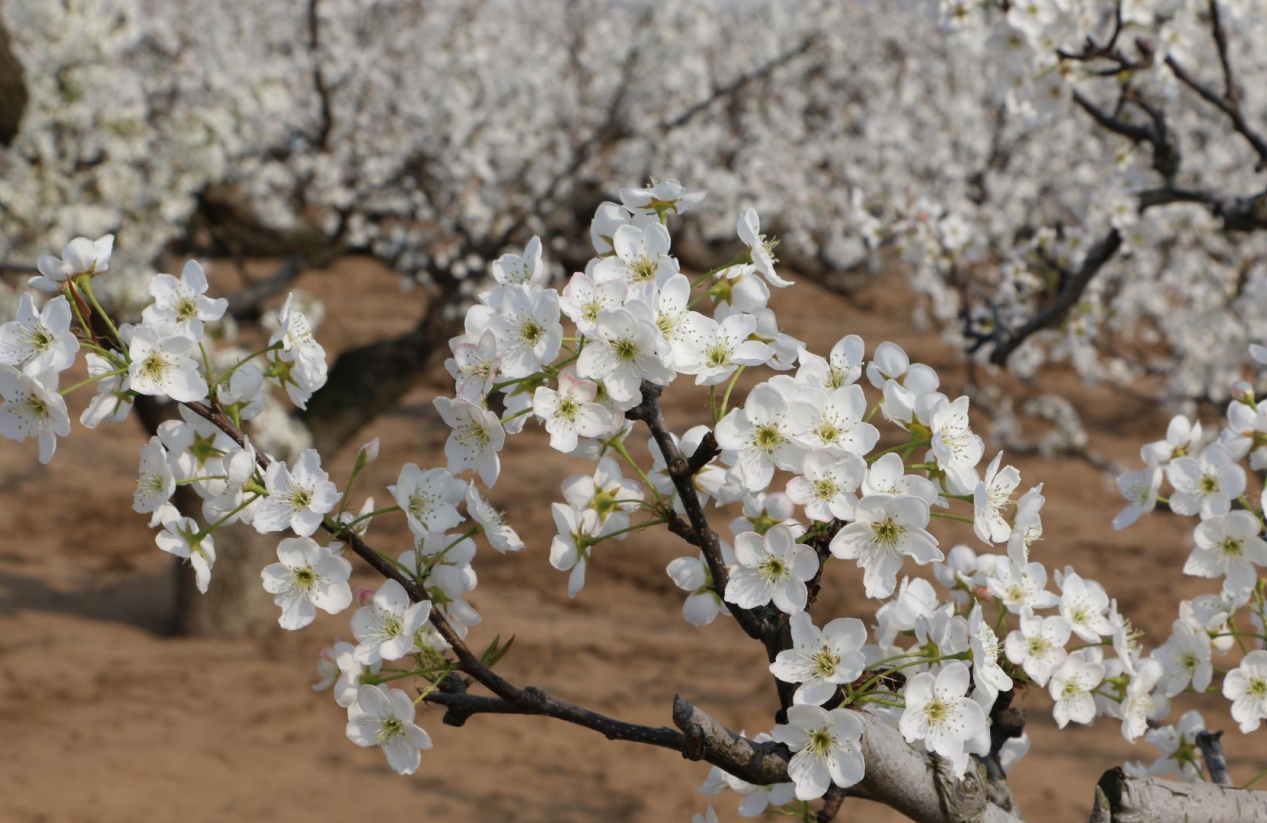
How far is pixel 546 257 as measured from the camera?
8.07 meters

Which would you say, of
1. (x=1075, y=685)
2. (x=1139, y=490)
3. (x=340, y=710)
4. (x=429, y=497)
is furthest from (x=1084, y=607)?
(x=340, y=710)

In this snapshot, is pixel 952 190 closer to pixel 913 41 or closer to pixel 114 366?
pixel 913 41

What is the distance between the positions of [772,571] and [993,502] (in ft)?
1.04

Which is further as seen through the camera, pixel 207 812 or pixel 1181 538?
pixel 1181 538

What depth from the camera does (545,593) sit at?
7.25 m

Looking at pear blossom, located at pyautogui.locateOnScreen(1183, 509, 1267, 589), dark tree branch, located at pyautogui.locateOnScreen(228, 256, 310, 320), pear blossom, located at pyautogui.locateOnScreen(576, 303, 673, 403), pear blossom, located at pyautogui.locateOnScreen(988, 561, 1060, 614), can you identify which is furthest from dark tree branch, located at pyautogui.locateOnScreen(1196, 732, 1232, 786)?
dark tree branch, located at pyautogui.locateOnScreen(228, 256, 310, 320)

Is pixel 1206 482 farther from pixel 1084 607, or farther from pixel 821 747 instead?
pixel 821 747

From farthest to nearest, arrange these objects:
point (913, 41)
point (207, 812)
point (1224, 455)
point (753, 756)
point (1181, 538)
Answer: point (913, 41) → point (1181, 538) → point (207, 812) → point (1224, 455) → point (753, 756)

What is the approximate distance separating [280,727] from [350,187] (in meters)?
6.39

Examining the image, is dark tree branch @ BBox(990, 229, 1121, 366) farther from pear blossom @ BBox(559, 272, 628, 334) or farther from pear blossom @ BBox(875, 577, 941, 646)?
pear blossom @ BBox(559, 272, 628, 334)

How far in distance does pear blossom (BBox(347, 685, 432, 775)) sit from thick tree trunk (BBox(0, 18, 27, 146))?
169 inches

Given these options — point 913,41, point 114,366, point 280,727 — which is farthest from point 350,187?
point 913,41

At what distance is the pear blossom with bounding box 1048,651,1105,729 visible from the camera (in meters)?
1.66

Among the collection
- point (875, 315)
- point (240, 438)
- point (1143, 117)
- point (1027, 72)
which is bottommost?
point (875, 315)
